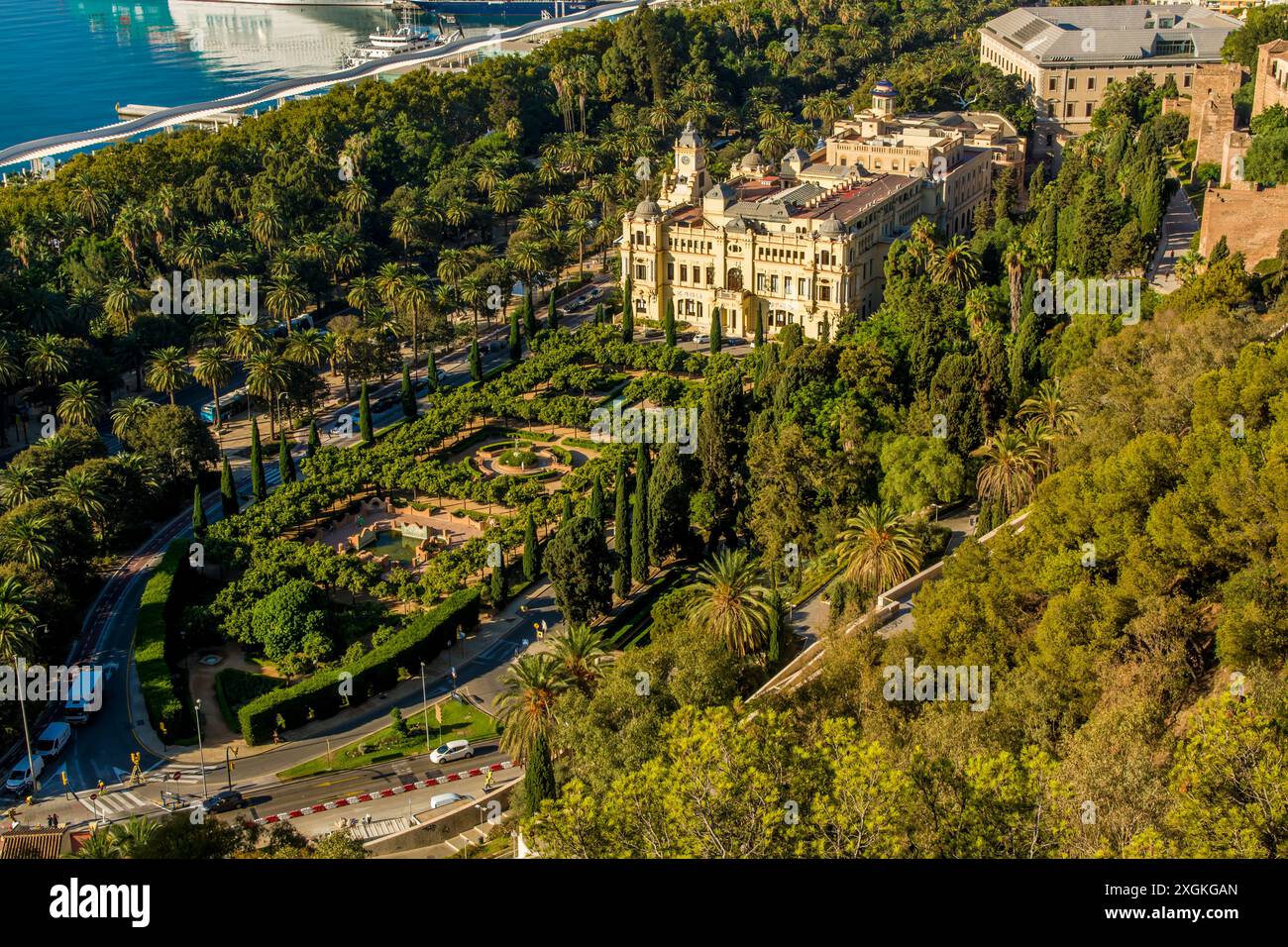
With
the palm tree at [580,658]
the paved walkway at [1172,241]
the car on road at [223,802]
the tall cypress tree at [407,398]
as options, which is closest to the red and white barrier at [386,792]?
the car on road at [223,802]

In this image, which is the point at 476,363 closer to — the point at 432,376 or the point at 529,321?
the point at 432,376

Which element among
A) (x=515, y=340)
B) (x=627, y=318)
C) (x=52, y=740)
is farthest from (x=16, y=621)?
(x=627, y=318)

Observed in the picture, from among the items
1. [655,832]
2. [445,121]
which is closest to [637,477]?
[655,832]

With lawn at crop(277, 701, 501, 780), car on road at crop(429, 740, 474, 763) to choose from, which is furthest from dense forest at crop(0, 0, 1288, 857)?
lawn at crop(277, 701, 501, 780)

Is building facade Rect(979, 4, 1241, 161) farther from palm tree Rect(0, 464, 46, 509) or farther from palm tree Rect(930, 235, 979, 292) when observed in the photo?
palm tree Rect(0, 464, 46, 509)

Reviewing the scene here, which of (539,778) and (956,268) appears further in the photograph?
(956,268)

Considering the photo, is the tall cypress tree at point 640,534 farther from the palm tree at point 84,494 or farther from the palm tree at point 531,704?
the palm tree at point 84,494
